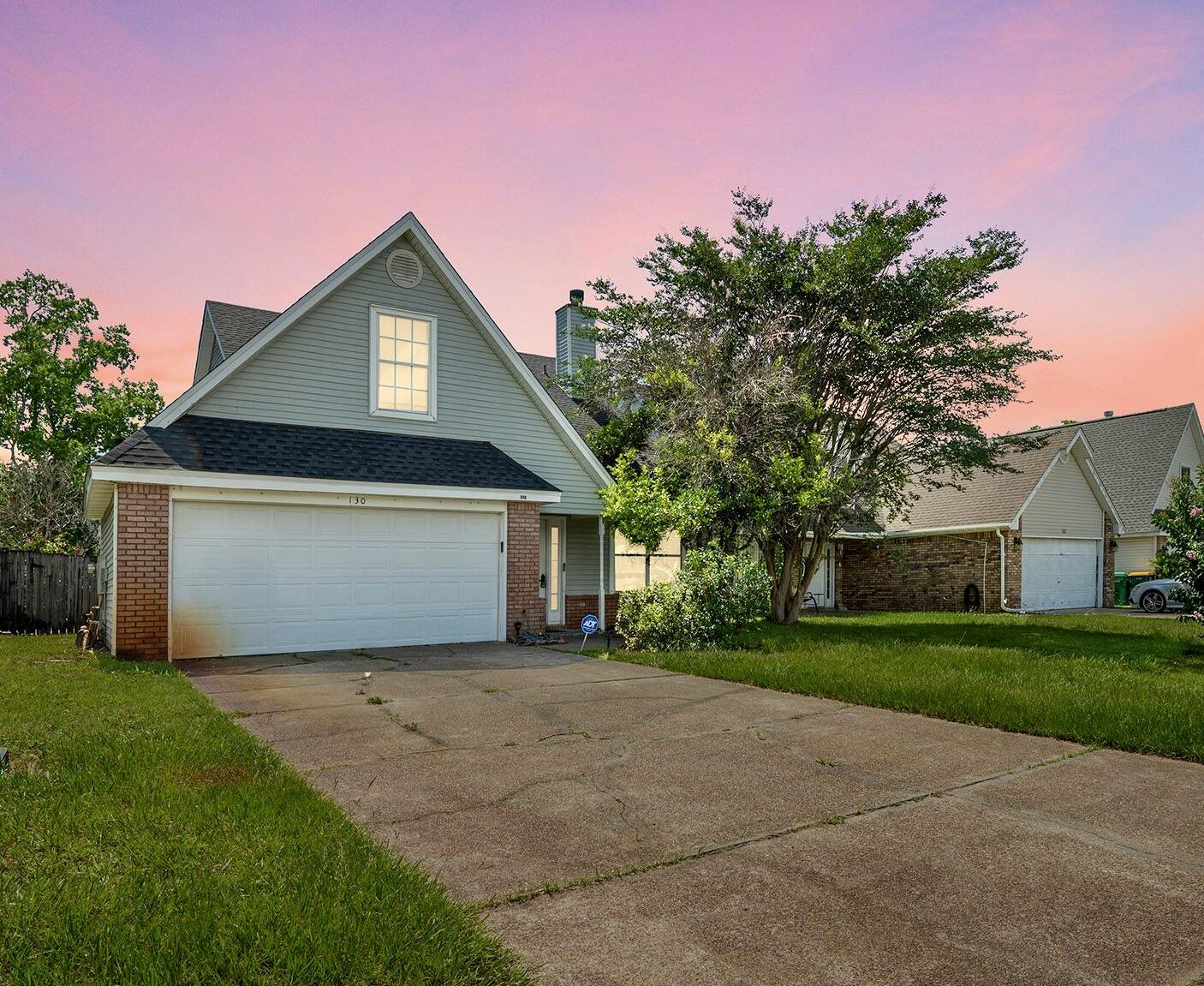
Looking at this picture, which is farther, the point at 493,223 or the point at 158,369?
the point at 158,369

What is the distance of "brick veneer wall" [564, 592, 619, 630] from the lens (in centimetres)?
1692

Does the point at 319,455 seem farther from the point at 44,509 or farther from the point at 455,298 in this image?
the point at 44,509

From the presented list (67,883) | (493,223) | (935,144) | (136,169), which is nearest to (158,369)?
(136,169)

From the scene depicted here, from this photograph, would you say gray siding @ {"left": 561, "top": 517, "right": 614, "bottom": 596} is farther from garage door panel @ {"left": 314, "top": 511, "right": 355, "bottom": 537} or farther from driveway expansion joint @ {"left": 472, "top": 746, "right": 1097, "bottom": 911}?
driveway expansion joint @ {"left": 472, "top": 746, "right": 1097, "bottom": 911}

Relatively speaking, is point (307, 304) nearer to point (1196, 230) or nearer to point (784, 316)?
point (784, 316)

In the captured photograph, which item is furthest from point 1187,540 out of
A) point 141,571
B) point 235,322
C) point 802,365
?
point 235,322

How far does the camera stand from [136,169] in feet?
44.4

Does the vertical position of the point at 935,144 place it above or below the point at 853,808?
above

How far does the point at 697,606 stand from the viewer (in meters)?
13.0

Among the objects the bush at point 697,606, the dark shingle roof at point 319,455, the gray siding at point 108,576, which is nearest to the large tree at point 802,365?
the bush at point 697,606

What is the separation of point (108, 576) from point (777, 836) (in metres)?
13.8

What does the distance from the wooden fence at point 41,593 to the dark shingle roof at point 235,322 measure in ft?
21.8

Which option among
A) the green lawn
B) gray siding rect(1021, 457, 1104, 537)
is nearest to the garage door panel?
the green lawn

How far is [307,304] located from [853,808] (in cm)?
1174
